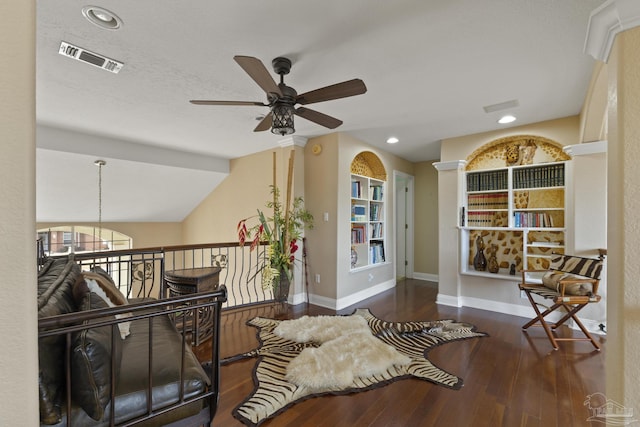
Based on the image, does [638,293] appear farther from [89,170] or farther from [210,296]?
[89,170]

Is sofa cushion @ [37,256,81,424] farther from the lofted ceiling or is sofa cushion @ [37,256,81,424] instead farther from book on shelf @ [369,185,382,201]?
book on shelf @ [369,185,382,201]

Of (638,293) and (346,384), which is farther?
(346,384)

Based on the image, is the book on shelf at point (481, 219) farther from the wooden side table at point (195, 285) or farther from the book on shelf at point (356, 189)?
the wooden side table at point (195, 285)

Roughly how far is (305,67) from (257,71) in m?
0.68

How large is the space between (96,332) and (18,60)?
1.07 meters

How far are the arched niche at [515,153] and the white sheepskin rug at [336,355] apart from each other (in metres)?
2.93

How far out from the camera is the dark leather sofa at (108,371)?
1063 millimetres

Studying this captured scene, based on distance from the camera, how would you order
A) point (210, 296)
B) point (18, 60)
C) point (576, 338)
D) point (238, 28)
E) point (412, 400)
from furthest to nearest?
point (576, 338)
point (412, 400)
point (238, 28)
point (210, 296)
point (18, 60)

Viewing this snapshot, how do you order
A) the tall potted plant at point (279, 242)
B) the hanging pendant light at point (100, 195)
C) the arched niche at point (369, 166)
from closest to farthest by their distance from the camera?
the tall potted plant at point (279, 242), the hanging pendant light at point (100, 195), the arched niche at point (369, 166)

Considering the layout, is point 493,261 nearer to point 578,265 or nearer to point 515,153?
point 578,265

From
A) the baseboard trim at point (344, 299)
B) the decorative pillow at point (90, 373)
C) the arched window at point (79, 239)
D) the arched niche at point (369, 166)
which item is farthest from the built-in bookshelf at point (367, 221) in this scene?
the arched window at point (79, 239)

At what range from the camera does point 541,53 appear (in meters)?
2.09

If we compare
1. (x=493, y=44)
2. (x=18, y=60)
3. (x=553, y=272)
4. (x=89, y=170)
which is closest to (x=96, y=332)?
(x=18, y=60)

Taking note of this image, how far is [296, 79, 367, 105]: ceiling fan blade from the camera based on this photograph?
1.87m
